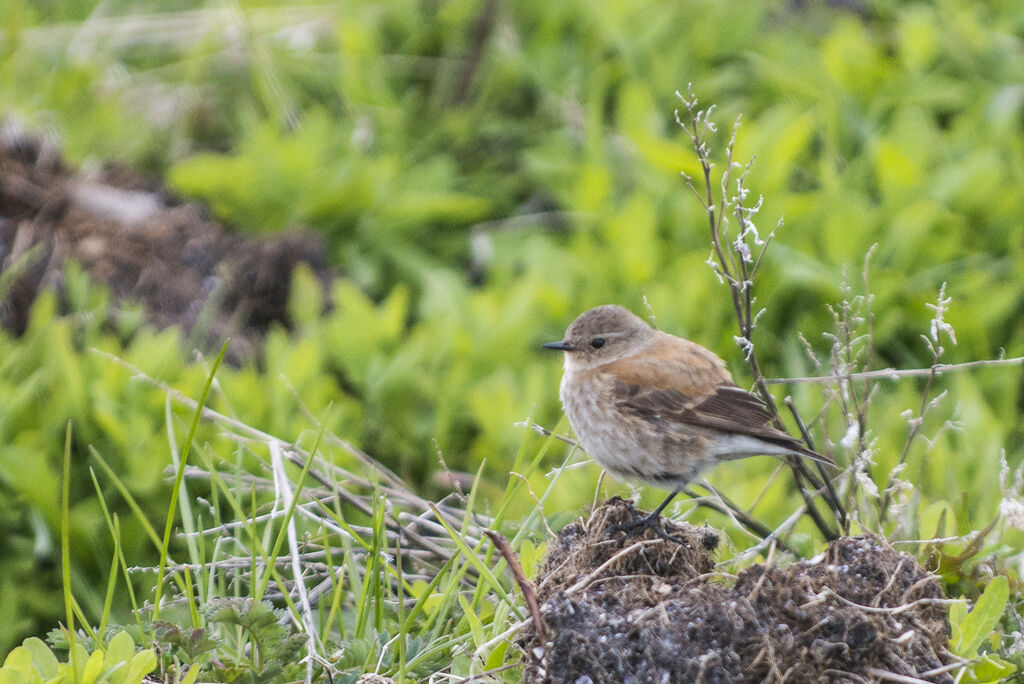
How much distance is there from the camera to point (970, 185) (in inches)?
248

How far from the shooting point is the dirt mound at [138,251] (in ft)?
19.9

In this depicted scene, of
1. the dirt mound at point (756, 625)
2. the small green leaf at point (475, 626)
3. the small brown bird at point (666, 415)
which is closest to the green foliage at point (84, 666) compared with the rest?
the small green leaf at point (475, 626)

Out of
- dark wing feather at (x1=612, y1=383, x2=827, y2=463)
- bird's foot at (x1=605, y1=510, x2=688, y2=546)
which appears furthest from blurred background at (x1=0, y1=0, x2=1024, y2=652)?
bird's foot at (x1=605, y1=510, x2=688, y2=546)

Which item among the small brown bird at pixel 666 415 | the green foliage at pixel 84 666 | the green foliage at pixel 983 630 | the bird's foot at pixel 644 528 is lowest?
the green foliage at pixel 983 630

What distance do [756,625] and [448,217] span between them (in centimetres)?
464

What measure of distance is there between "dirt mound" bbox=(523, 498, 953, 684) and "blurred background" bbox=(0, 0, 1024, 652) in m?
0.95

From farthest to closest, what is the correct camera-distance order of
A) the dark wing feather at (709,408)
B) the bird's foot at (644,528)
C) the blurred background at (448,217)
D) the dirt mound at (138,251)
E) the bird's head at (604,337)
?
the dirt mound at (138,251), the blurred background at (448,217), the bird's head at (604,337), the dark wing feather at (709,408), the bird's foot at (644,528)

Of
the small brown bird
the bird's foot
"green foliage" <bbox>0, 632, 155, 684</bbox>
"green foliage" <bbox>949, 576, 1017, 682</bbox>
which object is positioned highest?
the small brown bird

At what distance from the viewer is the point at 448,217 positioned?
7.06 metres

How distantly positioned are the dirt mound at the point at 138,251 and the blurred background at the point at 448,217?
0.8 inches

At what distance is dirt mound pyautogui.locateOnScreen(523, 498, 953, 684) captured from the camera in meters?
2.77

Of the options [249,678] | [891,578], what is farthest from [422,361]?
[891,578]

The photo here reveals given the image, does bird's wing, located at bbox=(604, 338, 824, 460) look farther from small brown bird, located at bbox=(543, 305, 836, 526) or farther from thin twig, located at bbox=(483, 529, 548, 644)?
thin twig, located at bbox=(483, 529, 548, 644)

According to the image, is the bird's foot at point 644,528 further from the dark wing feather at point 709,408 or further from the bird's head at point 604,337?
the bird's head at point 604,337
